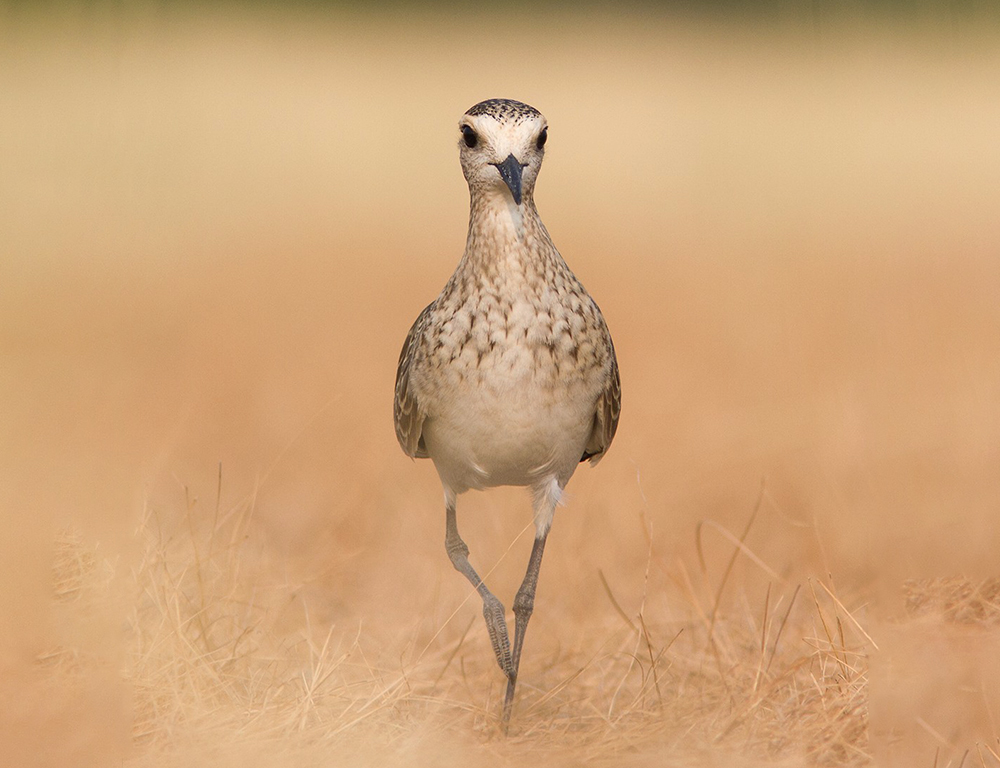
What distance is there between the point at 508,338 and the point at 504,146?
0.76 metres

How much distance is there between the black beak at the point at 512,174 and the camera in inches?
178

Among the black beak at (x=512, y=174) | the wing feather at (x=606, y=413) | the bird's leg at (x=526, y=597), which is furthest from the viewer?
the bird's leg at (x=526, y=597)

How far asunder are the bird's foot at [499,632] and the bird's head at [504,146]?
6.25ft

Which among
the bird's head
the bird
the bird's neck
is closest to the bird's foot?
the bird

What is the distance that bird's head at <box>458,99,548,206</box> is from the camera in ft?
15.3

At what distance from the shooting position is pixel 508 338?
191 inches

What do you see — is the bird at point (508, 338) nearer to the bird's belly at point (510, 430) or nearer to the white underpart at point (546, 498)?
the bird's belly at point (510, 430)

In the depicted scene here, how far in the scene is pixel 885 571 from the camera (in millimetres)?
6902

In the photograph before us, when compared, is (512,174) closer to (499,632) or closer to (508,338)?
(508,338)

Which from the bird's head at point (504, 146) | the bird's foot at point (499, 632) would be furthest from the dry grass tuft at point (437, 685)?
the bird's head at point (504, 146)

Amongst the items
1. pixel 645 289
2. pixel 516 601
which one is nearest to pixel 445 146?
pixel 645 289

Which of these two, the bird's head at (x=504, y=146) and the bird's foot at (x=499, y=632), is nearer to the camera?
the bird's head at (x=504, y=146)

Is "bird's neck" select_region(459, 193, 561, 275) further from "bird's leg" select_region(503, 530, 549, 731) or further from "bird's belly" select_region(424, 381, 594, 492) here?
"bird's leg" select_region(503, 530, 549, 731)

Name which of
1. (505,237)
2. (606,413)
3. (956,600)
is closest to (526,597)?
(606,413)
